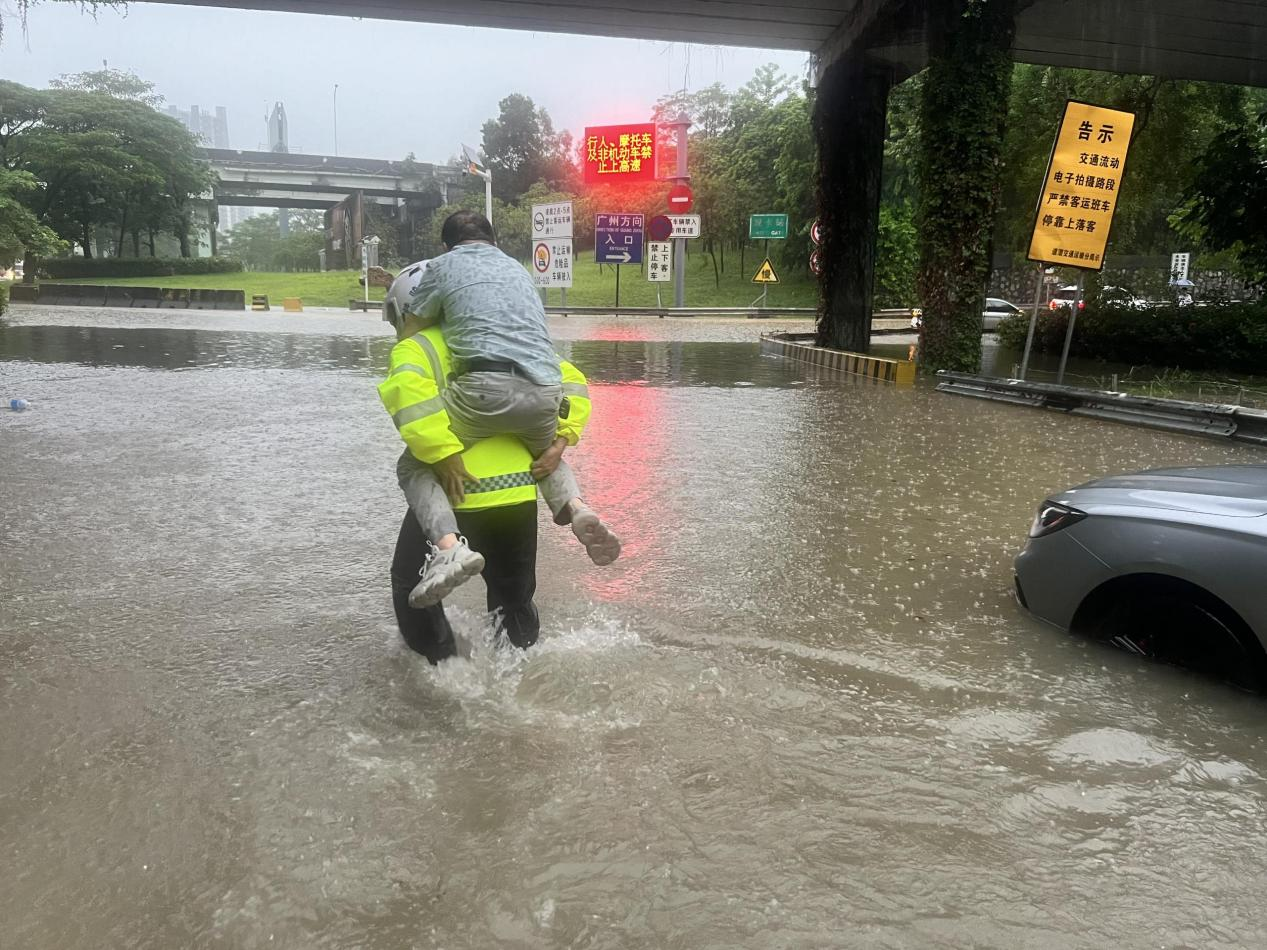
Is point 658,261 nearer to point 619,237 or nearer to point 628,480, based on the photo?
point 619,237

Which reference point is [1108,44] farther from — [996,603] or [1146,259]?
[1146,259]

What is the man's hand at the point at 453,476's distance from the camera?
310cm

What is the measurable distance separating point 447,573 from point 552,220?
1068 inches

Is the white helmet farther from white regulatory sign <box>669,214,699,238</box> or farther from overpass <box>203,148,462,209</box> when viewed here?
overpass <box>203,148,462,209</box>

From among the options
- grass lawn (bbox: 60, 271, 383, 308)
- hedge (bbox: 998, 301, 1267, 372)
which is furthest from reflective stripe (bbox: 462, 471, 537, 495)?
grass lawn (bbox: 60, 271, 383, 308)

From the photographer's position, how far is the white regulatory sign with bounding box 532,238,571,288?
2893 cm

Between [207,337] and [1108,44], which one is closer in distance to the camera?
[1108,44]

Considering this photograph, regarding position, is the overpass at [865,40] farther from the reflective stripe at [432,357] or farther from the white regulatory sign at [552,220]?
the reflective stripe at [432,357]

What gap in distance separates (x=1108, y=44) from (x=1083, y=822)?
58.2 feet

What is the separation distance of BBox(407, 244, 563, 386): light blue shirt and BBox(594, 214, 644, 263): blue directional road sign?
34.9 m

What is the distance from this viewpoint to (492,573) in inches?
133

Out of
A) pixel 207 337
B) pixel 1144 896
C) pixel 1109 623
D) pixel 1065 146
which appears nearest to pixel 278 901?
pixel 1144 896

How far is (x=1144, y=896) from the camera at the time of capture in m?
2.44

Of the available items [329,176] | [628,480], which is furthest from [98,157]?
[628,480]
